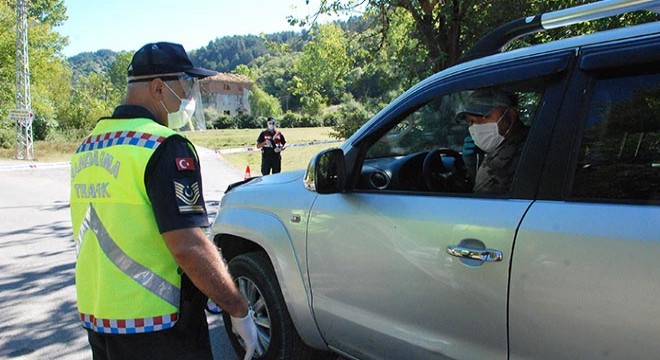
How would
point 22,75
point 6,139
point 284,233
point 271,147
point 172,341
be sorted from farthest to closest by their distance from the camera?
1. point 6,139
2. point 22,75
3. point 271,147
4. point 284,233
5. point 172,341

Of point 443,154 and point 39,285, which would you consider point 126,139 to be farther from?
point 39,285

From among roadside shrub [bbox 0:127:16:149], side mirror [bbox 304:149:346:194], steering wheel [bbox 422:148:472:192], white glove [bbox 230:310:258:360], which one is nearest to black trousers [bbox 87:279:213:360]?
white glove [bbox 230:310:258:360]

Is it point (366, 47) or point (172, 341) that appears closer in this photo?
point (172, 341)

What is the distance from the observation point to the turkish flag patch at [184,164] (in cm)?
160

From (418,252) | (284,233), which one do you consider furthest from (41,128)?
(418,252)

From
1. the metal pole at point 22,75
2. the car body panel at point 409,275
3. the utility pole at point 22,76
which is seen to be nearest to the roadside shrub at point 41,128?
the metal pole at point 22,75

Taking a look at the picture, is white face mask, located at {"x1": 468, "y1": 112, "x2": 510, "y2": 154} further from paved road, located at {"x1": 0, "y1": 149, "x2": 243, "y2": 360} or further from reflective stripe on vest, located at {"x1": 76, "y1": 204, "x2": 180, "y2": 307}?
paved road, located at {"x1": 0, "y1": 149, "x2": 243, "y2": 360}

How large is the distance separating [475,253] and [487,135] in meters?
0.84

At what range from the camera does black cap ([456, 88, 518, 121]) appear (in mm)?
2256

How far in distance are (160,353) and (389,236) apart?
3.45ft

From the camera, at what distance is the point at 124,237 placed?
1.62 meters

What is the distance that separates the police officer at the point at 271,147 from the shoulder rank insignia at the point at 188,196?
9856 mm

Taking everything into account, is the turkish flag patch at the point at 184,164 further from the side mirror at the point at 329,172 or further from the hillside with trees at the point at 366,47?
the hillside with trees at the point at 366,47

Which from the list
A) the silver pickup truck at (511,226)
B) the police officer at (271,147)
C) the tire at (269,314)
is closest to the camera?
the silver pickup truck at (511,226)
